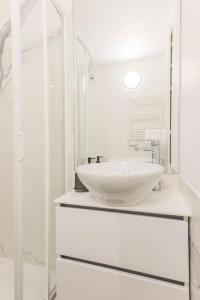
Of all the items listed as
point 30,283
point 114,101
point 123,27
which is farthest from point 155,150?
Result: point 30,283

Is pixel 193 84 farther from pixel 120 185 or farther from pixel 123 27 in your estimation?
pixel 123 27

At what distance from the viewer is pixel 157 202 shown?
892 millimetres

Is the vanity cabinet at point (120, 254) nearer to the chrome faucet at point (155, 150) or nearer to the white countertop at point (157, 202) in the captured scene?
the white countertop at point (157, 202)

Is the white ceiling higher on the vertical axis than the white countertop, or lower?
higher

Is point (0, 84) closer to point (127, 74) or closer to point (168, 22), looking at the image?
point (127, 74)

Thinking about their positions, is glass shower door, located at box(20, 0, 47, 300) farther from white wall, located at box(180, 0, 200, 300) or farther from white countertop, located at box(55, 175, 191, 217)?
white wall, located at box(180, 0, 200, 300)

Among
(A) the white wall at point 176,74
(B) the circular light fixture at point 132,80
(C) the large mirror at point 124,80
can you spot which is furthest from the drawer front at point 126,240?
(B) the circular light fixture at point 132,80

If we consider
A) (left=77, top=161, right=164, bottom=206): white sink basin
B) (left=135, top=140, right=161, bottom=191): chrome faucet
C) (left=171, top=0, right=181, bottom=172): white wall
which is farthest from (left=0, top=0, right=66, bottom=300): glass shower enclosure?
(left=171, top=0, right=181, bottom=172): white wall

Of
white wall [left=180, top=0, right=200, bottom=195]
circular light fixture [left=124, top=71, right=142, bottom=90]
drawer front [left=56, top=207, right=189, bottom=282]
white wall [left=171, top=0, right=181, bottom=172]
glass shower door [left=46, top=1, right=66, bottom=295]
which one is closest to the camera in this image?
white wall [left=180, top=0, right=200, bottom=195]

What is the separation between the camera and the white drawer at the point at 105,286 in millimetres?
761

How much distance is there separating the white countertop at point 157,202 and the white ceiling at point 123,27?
2.81 feet

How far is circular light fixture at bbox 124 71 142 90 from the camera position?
129cm

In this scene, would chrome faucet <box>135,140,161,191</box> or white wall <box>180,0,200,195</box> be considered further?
chrome faucet <box>135,140,161,191</box>

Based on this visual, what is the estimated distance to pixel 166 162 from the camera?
1.24m
